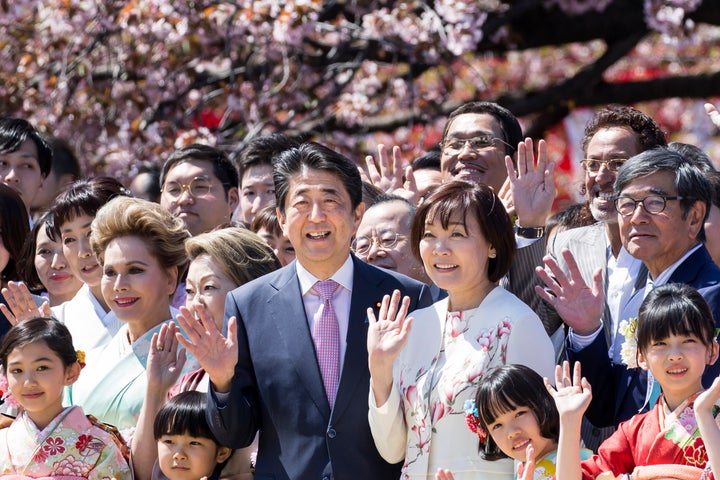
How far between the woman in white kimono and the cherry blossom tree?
3862mm

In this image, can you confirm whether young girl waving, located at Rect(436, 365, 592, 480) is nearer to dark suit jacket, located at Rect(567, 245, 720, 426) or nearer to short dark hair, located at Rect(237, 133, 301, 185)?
dark suit jacket, located at Rect(567, 245, 720, 426)

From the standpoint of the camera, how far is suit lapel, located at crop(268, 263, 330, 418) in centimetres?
411

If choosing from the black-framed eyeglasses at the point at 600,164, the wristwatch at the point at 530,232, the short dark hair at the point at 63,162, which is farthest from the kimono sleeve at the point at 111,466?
the short dark hair at the point at 63,162

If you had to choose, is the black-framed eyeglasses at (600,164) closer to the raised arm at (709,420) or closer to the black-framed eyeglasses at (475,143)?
the black-framed eyeglasses at (475,143)

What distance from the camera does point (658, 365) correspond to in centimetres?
379

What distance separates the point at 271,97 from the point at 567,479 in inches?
207

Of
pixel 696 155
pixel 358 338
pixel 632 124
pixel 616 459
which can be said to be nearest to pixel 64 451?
pixel 358 338

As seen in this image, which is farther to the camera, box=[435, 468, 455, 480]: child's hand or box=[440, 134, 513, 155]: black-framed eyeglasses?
box=[440, 134, 513, 155]: black-framed eyeglasses

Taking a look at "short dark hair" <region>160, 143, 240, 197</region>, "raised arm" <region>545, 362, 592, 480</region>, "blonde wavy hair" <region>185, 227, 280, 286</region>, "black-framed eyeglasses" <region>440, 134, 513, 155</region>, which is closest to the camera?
"raised arm" <region>545, 362, 592, 480</region>

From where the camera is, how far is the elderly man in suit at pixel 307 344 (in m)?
4.05

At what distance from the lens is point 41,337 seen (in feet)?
14.6

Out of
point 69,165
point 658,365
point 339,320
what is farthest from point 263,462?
point 69,165

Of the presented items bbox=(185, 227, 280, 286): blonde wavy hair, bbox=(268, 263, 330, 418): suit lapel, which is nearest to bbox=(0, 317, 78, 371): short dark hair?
bbox=(185, 227, 280, 286): blonde wavy hair

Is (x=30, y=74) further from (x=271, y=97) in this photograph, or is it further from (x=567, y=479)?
(x=567, y=479)
